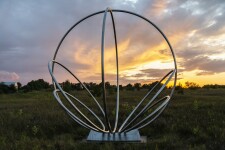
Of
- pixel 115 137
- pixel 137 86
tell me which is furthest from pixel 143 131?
pixel 137 86

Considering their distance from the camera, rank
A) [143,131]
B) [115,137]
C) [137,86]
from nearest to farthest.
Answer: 1. [115,137]
2. [143,131]
3. [137,86]

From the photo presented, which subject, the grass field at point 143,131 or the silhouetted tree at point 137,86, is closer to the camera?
the grass field at point 143,131

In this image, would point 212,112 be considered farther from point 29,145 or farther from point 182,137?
point 29,145

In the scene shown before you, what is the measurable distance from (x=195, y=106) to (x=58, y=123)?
4.94 metres

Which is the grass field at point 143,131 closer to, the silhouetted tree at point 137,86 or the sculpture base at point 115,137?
the sculpture base at point 115,137

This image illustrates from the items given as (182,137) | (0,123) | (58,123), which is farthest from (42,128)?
(182,137)

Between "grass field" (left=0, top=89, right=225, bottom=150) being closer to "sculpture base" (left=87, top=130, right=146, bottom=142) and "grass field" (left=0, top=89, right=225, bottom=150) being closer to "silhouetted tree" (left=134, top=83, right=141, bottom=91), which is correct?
"sculpture base" (left=87, top=130, right=146, bottom=142)

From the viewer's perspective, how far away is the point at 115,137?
29.0 feet

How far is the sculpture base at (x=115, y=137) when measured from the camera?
28.4 feet

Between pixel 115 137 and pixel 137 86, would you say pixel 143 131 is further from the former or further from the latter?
pixel 137 86

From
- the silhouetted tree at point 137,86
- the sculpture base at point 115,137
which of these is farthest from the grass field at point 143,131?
the silhouetted tree at point 137,86

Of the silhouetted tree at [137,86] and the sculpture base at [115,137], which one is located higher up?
the silhouetted tree at [137,86]

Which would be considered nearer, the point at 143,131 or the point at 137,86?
the point at 143,131

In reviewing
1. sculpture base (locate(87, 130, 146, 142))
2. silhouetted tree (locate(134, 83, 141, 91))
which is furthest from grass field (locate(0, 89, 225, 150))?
silhouetted tree (locate(134, 83, 141, 91))
